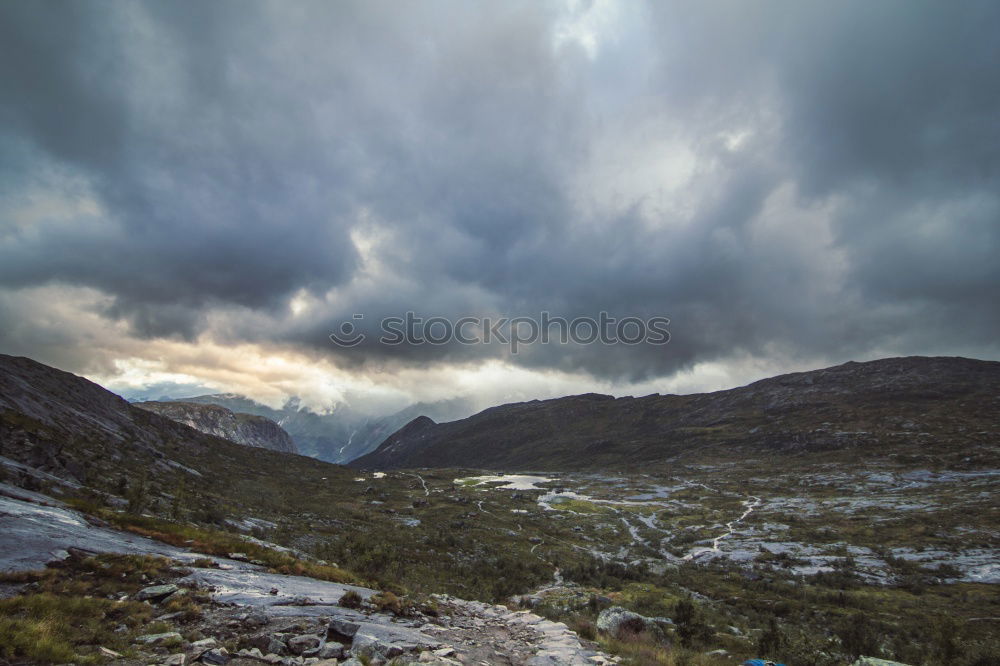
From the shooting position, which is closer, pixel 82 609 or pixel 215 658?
pixel 215 658

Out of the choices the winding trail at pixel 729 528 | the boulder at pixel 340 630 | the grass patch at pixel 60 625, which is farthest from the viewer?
the winding trail at pixel 729 528

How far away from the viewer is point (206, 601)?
14141 millimetres

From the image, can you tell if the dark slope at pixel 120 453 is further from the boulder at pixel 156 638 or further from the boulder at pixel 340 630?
the boulder at pixel 340 630

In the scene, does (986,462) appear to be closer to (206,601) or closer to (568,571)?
(568,571)

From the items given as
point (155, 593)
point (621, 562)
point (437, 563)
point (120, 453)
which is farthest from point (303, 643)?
point (120, 453)

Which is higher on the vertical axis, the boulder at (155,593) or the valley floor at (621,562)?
the boulder at (155,593)

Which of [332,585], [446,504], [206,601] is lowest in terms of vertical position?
[446,504]

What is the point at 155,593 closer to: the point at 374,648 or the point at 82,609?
the point at 82,609

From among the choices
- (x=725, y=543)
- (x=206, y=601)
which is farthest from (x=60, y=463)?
(x=725, y=543)

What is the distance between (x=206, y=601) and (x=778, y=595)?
137ft

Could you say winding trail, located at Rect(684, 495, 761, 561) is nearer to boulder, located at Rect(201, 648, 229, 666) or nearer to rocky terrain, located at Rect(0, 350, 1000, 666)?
rocky terrain, located at Rect(0, 350, 1000, 666)

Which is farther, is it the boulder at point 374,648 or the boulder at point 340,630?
the boulder at point 340,630

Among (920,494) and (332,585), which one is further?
(920,494)

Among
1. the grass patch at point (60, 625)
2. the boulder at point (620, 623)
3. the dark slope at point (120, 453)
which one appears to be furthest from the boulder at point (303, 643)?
the dark slope at point (120, 453)
